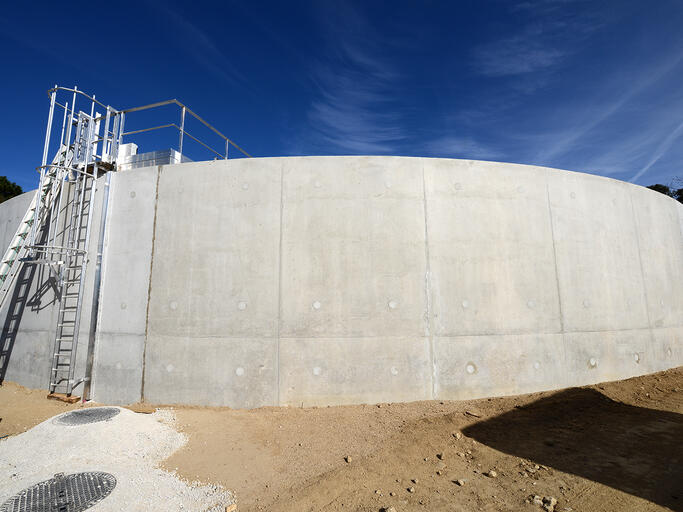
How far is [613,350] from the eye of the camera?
734 cm

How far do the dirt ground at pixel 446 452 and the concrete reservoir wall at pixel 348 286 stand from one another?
0.51 meters

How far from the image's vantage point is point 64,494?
363cm

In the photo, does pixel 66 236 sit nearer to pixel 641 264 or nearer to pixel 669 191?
pixel 641 264

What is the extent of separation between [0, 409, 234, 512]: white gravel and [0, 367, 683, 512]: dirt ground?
0.25 m

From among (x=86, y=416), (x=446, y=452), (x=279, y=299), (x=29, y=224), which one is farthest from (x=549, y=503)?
(x=29, y=224)

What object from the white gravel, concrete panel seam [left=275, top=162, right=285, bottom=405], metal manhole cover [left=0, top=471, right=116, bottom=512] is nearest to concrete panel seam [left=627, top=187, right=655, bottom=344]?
concrete panel seam [left=275, top=162, right=285, bottom=405]

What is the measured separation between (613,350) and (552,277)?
205cm

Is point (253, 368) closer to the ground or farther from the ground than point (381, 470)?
farther from the ground

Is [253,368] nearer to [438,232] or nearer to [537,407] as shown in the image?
[438,232]

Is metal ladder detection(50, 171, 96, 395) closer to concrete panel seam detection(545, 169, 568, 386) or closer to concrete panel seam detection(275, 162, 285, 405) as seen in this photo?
concrete panel seam detection(275, 162, 285, 405)

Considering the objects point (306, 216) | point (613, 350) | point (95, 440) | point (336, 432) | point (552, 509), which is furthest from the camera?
point (613, 350)

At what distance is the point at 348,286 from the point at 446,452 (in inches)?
116

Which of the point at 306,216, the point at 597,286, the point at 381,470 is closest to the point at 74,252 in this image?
the point at 306,216

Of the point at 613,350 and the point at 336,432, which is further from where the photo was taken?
the point at 613,350
